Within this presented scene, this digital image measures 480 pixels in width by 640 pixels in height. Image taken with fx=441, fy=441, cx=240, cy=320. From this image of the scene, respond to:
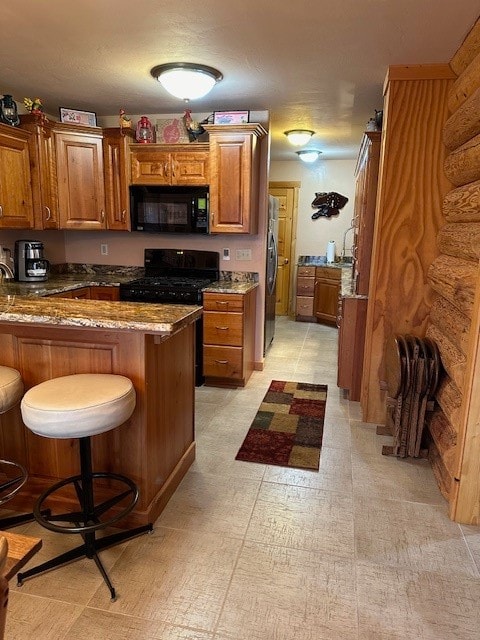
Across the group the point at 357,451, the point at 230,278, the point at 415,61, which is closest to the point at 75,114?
the point at 230,278

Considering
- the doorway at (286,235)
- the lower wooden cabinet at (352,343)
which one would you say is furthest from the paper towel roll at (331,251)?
the lower wooden cabinet at (352,343)

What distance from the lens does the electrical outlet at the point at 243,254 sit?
430 cm

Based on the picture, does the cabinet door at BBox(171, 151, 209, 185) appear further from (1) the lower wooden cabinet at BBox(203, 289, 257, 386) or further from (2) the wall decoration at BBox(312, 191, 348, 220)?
(2) the wall decoration at BBox(312, 191, 348, 220)

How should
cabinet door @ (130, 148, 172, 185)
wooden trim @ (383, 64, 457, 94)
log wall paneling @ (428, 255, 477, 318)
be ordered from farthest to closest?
cabinet door @ (130, 148, 172, 185) < wooden trim @ (383, 64, 457, 94) < log wall paneling @ (428, 255, 477, 318)

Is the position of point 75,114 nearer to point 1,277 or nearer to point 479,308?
point 1,277

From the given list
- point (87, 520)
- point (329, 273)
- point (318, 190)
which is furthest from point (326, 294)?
point (87, 520)

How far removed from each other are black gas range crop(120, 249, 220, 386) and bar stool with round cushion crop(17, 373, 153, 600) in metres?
1.93

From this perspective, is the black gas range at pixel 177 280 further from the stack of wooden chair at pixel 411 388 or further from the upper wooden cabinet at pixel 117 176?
the stack of wooden chair at pixel 411 388

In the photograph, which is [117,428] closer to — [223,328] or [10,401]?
[10,401]

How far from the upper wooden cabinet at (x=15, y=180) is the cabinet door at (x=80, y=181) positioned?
29 centimetres

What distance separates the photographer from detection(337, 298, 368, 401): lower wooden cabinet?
3592mm

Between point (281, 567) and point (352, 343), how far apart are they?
6.95 feet

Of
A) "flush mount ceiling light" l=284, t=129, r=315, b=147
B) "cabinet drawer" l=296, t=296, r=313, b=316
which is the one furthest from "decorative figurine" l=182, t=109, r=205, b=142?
"cabinet drawer" l=296, t=296, r=313, b=316

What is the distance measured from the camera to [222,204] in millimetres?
3922
